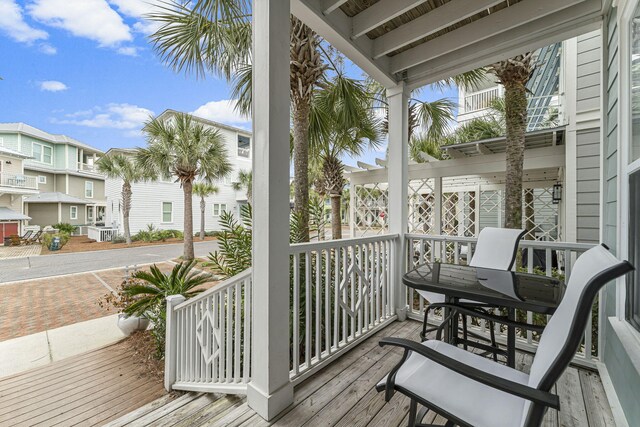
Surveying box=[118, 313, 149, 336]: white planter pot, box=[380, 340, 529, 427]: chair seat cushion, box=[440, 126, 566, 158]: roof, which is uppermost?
box=[440, 126, 566, 158]: roof

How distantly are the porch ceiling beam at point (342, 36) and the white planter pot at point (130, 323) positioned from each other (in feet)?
16.7

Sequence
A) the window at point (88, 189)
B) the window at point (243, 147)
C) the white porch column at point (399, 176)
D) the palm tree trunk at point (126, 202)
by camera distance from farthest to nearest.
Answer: the window at point (243, 147) → the window at point (88, 189) → the palm tree trunk at point (126, 202) → the white porch column at point (399, 176)

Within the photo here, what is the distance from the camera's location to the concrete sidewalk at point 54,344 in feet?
12.8

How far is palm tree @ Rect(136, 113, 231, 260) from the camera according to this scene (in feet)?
31.7

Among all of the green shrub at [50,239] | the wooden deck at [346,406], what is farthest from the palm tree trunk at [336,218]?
the green shrub at [50,239]

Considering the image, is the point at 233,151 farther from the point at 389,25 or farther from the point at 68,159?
the point at 389,25

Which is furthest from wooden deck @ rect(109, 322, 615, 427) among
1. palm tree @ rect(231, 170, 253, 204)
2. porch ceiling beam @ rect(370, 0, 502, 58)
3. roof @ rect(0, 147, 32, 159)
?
palm tree @ rect(231, 170, 253, 204)

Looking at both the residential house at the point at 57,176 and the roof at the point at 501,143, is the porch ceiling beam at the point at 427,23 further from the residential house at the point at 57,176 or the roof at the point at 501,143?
the residential house at the point at 57,176

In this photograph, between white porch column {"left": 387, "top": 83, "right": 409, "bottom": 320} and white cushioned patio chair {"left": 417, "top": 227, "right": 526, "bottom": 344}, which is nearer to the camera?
white cushioned patio chair {"left": 417, "top": 227, "right": 526, "bottom": 344}

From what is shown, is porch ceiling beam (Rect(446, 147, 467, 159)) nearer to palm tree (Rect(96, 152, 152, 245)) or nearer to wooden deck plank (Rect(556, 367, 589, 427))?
wooden deck plank (Rect(556, 367, 589, 427))

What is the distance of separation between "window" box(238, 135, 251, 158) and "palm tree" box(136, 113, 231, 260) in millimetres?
7056

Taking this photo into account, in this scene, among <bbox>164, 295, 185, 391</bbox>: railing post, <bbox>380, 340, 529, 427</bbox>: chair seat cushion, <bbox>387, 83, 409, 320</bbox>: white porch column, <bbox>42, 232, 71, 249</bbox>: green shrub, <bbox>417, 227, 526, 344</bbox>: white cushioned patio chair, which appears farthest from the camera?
<bbox>42, 232, 71, 249</bbox>: green shrub

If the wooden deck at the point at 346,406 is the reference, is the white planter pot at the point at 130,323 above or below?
below

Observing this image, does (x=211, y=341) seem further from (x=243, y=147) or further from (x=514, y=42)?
(x=243, y=147)
